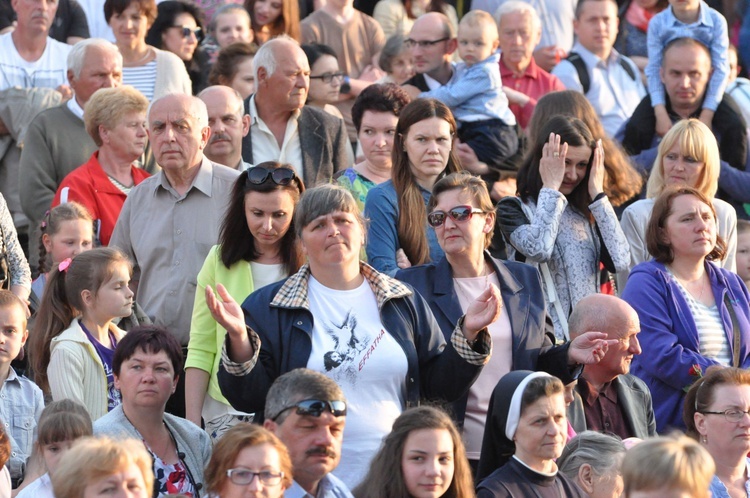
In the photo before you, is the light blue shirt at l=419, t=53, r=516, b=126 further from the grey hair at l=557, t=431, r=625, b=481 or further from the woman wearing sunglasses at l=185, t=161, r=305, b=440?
the grey hair at l=557, t=431, r=625, b=481

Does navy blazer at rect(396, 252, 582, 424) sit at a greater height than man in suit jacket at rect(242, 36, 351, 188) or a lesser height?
lesser

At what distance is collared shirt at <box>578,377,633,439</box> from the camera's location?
6781 millimetres

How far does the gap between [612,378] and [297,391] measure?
81.7 inches

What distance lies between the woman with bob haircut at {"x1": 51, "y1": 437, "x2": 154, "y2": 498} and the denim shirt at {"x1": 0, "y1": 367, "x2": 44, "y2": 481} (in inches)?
67.9

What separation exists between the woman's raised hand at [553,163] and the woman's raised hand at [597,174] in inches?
7.7

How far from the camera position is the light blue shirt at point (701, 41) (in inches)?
388

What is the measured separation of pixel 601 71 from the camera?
1108 centimetres

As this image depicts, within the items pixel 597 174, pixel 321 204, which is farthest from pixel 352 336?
pixel 597 174

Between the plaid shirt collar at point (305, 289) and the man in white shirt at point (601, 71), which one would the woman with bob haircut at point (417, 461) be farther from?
the man in white shirt at point (601, 71)

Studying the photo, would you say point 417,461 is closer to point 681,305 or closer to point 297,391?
point 297,391

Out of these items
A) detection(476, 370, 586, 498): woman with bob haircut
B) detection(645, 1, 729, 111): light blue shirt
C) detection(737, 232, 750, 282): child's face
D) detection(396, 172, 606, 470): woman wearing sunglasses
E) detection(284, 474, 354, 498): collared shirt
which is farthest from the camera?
detection(645, 1, 729, 111): light blue shirt

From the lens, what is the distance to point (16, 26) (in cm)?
1013

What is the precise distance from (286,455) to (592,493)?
62.8 inches

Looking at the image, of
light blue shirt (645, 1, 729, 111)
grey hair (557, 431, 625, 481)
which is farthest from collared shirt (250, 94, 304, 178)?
grey hair (557, 431, 625, 481)
